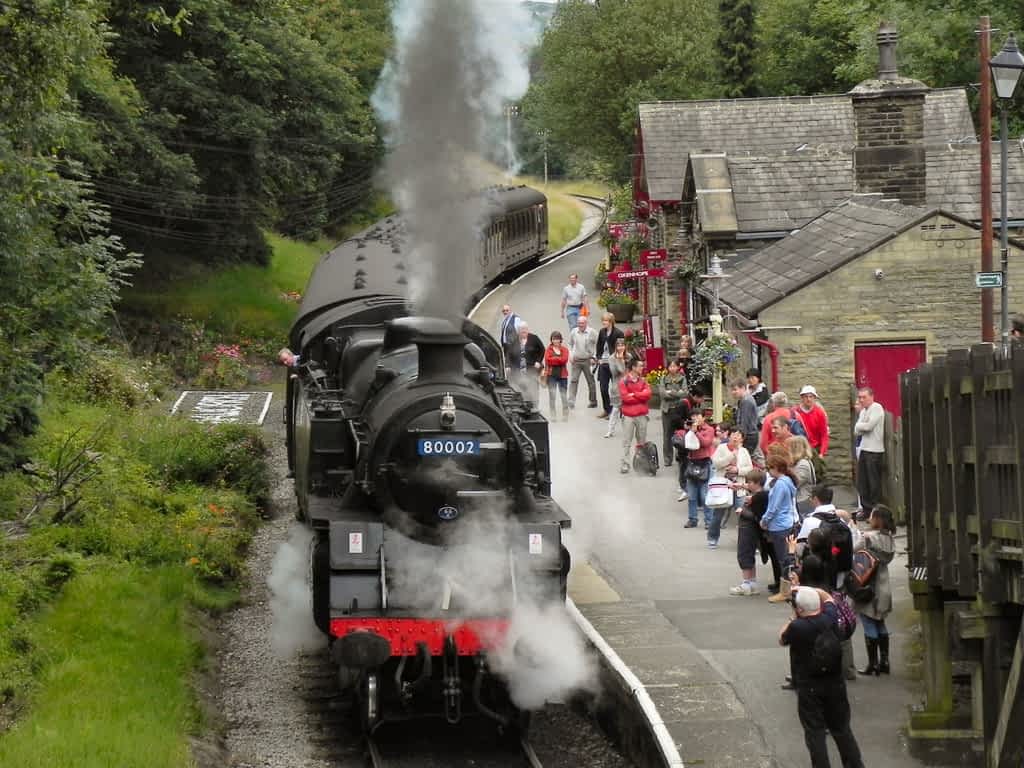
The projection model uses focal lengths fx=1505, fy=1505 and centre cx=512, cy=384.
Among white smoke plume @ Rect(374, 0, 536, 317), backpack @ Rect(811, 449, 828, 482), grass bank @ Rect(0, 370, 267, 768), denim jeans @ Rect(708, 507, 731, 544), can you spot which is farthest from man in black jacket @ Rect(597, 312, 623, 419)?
white smoke plume @ Rect(374, 0, 536, 317)

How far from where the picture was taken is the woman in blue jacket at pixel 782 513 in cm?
1323

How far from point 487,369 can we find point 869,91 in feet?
45.2

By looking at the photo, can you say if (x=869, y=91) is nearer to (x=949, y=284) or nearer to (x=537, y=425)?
(x=949, y=284)

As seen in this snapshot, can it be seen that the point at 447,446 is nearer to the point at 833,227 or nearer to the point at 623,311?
the point at 833,227

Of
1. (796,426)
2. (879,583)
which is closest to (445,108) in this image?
(879,583)

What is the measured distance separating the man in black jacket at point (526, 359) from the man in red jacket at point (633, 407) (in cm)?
336

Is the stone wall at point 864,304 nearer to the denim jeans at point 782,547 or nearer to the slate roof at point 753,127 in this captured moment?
the denim jeans at point 782,547

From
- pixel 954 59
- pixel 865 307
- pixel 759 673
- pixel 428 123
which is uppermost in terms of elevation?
pixel 954 59

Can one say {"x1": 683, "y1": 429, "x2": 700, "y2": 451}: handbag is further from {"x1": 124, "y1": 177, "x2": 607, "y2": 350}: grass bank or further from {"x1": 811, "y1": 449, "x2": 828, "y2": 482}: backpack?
{"x1": 124, "y1": 177, "x2": 607, "y2": 350}: grass bank

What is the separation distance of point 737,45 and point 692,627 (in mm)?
42422

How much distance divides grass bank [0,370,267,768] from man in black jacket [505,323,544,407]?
4.17m

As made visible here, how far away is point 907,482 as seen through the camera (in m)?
10.5

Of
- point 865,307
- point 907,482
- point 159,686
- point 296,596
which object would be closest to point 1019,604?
point 907,482

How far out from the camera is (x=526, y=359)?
24156 mm
